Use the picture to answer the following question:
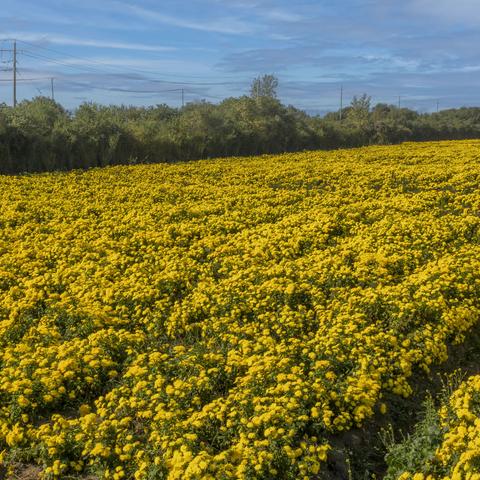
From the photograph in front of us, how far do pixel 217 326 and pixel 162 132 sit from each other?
32629 mm

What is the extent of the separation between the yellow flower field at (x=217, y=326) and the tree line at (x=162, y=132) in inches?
594

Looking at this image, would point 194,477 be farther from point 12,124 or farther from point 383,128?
point 383,128

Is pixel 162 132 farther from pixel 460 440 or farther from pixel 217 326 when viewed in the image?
pixel 460 440

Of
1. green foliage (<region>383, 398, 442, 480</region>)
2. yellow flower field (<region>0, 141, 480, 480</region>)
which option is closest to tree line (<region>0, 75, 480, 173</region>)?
yellow flower field (<region>0, 141, 480, 480</region>)

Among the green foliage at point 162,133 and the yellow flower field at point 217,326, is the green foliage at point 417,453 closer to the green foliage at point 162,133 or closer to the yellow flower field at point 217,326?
the yellow flower field at point 217,326

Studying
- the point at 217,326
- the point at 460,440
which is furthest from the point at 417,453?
the point at 217,326

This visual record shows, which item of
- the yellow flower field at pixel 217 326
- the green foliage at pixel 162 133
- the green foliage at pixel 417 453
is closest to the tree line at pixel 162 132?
the green foliage at pixel 162 133

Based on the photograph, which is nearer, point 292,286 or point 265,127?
point 292,286

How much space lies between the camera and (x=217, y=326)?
9.69 m

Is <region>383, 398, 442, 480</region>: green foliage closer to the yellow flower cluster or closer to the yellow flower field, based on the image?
the yellow flower cluster

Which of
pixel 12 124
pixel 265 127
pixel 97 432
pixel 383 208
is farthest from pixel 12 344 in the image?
pixel 265 127

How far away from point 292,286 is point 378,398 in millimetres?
3340

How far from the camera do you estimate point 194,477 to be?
19.3 feet

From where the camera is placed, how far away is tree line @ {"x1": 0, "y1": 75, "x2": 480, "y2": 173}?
33.4 m
